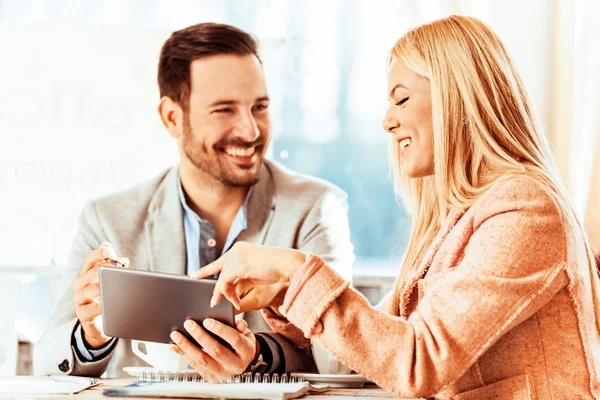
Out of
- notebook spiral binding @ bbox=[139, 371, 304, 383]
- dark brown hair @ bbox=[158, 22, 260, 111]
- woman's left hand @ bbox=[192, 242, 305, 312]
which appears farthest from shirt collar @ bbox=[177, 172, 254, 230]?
woman's left hand @ bbox=[192, 242, 305, 312]

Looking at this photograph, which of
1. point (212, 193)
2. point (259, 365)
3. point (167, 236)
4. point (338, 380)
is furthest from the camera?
point (212, 193)

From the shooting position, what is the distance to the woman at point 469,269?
1055 millimetres

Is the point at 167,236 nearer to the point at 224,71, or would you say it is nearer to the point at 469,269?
the point at 224,71

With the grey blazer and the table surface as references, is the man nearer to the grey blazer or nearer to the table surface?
the grey blazer

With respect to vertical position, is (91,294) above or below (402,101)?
below

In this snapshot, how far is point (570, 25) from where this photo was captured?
8.20ft

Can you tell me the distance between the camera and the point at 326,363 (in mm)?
1589

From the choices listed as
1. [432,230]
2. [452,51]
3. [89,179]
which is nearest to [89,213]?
[89,179]

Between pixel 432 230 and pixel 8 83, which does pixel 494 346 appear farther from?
pixel 8 83

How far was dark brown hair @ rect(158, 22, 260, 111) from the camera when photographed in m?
2.51

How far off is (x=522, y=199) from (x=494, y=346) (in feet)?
0.82

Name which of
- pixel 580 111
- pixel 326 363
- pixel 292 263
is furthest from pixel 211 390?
pixel 580 111

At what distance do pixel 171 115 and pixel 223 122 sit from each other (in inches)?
8.4

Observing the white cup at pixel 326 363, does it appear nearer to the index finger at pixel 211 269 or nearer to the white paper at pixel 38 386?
the index finger at pixel 211 269
